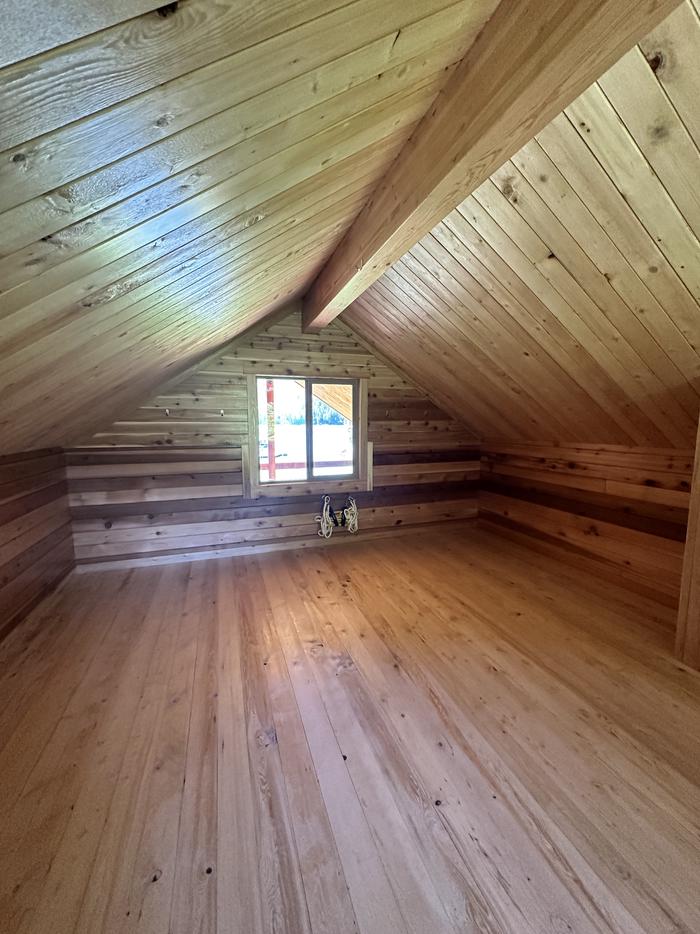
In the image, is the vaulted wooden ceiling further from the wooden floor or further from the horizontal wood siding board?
the wooden floor

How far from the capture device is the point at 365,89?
2.89 ft

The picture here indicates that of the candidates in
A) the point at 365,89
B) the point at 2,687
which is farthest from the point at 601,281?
the point at 2,687

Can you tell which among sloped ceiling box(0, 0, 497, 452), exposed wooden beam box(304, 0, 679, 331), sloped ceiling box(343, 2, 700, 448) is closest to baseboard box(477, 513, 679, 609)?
sloped ceiling box(343, 2, 700, 448)

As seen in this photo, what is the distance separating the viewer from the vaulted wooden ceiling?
581 millimetres

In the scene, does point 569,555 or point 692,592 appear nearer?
point 692,592

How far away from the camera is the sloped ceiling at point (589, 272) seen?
1.15 m

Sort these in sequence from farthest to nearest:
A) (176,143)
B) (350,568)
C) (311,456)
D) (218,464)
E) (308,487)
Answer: (311,456) < (308,487) < (218,464) < (350,568) < (176,143)

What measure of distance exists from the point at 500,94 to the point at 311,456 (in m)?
3.13

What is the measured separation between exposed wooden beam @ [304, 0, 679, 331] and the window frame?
2141 millimetres

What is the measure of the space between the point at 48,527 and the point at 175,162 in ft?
9.42

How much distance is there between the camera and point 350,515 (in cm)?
380

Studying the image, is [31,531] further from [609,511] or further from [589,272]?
[609,511]

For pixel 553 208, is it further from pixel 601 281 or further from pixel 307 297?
pixel 307 297

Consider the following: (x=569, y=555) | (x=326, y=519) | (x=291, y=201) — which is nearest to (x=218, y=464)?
(x=326, y=519)
